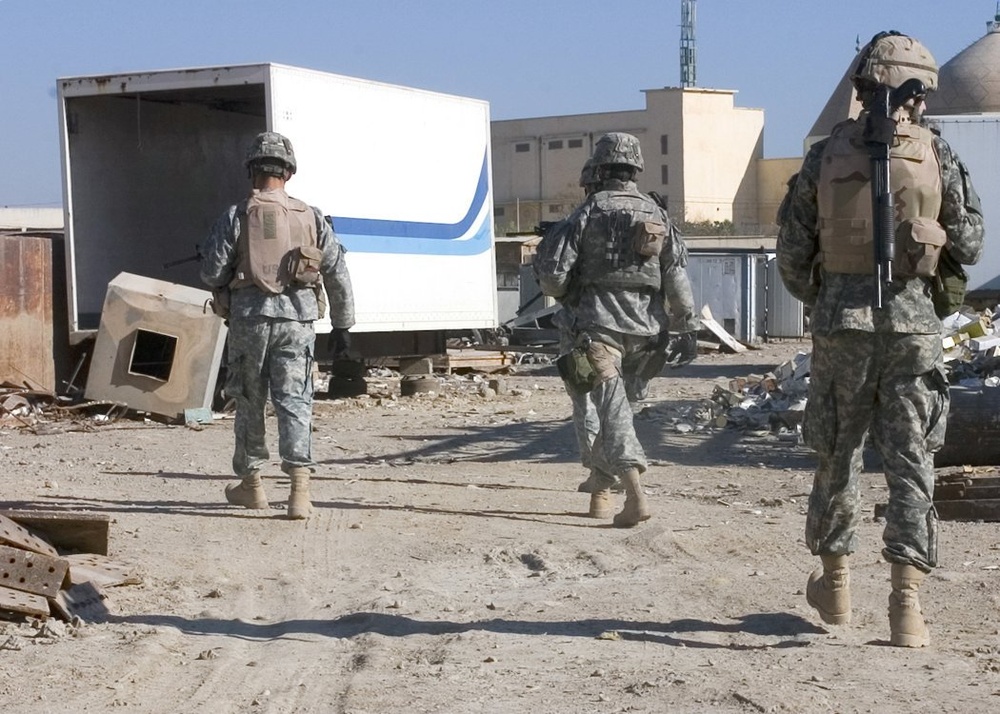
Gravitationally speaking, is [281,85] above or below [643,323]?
above

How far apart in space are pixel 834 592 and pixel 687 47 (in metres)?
86.4

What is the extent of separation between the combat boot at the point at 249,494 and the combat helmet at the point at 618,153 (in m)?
2.47

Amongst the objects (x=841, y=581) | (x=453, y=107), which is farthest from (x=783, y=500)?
(x=453, y=107)

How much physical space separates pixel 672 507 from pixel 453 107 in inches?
328

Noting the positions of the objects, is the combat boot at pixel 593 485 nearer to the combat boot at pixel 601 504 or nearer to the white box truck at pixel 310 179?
the combat boot at pixel 601 504

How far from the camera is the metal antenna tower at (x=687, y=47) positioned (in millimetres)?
87938

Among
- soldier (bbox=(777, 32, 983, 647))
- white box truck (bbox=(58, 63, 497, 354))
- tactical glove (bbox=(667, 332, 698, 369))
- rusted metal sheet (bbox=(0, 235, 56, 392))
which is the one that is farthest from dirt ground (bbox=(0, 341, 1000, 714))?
white box truck (bbox=(58, 63, 497, 354))

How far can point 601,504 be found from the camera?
748cm

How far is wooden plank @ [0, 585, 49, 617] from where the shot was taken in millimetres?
4957

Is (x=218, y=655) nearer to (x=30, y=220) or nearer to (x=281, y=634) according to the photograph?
(x=281, y=634)

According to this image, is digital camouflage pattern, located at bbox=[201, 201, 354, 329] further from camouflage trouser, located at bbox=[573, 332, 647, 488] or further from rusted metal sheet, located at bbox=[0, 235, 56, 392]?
rusted metal sheet, located at bbox=[0, 235, 56, 392]

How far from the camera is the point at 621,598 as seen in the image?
5.46 metres

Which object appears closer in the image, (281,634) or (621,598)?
(281,634)

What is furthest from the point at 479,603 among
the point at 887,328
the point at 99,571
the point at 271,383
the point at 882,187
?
the point at 271,383
